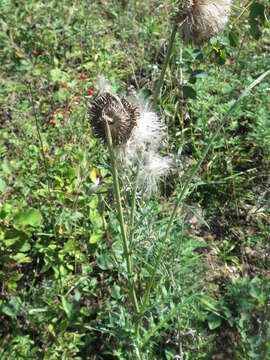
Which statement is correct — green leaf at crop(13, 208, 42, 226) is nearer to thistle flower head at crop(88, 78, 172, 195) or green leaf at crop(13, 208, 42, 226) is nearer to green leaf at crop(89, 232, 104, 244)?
green leaf at crop(89, 232, 104, 244)

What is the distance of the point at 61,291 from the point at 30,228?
1.32 ft

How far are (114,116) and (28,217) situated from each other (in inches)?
38.0

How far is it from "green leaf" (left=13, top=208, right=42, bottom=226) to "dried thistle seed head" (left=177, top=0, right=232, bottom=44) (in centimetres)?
108

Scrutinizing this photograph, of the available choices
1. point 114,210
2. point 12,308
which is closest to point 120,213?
point 114,210

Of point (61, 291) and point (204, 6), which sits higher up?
point (204, 6)

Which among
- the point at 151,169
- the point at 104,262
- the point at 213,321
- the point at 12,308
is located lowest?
the point at 12,308

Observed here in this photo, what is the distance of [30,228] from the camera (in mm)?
2398

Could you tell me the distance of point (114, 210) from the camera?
220cm

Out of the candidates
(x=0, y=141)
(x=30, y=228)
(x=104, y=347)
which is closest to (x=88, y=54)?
(x=0, y=141)

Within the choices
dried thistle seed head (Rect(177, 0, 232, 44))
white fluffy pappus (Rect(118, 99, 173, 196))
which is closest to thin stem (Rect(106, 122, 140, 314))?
white fluffy pappus (Rect(118, 99, 173, 196))

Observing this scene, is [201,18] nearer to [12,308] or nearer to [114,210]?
[114,210]

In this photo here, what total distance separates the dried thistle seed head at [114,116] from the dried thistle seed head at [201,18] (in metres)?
0.37

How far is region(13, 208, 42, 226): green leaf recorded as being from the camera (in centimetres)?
226

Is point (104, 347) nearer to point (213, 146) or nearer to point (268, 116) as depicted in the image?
point (213, 146)
